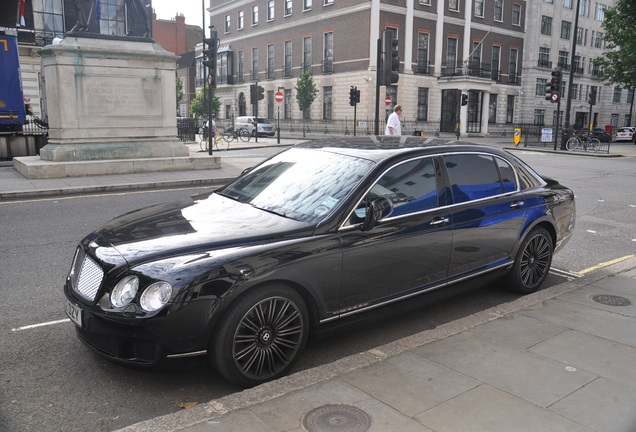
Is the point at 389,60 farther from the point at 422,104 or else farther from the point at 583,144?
the point at 422,104

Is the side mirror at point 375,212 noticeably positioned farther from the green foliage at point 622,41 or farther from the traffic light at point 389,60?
the green foliage at point 622,41

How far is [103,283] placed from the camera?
348cm

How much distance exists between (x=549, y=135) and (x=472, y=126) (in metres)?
17.3

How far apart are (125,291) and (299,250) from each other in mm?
1162

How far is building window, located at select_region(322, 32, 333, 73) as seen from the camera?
49062mm

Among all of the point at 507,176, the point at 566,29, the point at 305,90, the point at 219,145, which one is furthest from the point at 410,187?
the point at 566,29

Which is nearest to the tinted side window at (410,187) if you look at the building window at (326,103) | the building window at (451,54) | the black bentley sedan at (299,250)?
the black bentley sedan at (299,250)

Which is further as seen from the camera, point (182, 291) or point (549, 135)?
point (549, 135)

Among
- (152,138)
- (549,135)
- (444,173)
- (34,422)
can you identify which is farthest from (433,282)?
(549,135)

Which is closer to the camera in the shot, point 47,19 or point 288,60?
point 47,19

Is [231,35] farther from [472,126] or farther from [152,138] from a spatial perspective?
[152,138]

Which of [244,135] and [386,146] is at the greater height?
[386,146]

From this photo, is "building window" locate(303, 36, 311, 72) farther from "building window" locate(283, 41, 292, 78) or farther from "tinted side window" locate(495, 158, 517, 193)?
"tinted side window" locate(495, 158, 517, 193)

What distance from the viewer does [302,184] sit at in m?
4.57
